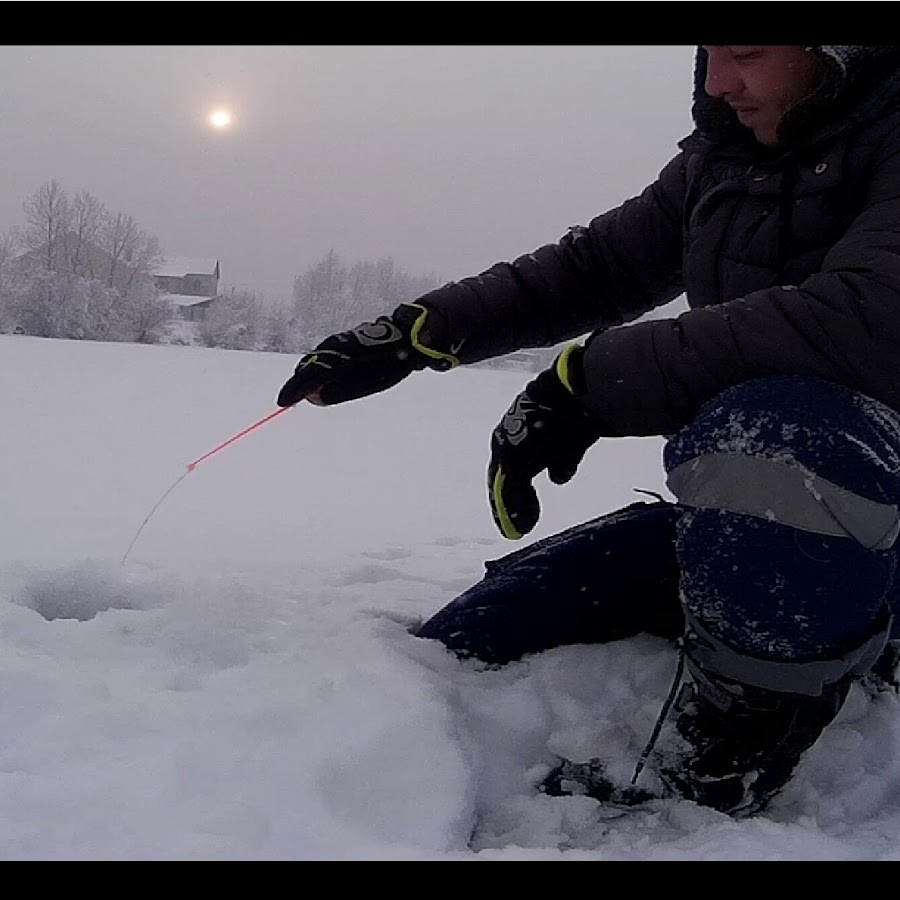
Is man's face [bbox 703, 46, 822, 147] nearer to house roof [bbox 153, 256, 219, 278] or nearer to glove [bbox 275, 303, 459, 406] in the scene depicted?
glove [bbox 275, 303, 459, 406]

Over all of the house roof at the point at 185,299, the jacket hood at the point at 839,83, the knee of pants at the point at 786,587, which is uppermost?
the jacket hood at the point at 839,83

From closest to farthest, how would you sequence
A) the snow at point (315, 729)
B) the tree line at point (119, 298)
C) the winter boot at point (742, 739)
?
the snow at point (315, 729) < the winter boot at point (742, 739) < the tree line at point (119, 298)

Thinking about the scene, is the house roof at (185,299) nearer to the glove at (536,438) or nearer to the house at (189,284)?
the house at (189,284)

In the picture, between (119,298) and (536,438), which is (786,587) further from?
(119,298)

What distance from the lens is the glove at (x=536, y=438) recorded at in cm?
88

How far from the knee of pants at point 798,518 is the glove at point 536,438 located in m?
0.18

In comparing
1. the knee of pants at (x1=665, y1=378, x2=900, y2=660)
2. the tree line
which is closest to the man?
the knee of pants at (x1=665, y1=378, x2=900, y2=660)

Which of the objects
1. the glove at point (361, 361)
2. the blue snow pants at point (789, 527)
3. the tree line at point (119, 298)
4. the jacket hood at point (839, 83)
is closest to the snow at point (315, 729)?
the blue snow pants at point (789, 527)

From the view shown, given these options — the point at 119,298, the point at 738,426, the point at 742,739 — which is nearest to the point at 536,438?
the point at 738,426

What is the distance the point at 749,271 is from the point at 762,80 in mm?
209

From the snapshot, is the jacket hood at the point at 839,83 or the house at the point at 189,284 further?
the house at the point at 189,284
